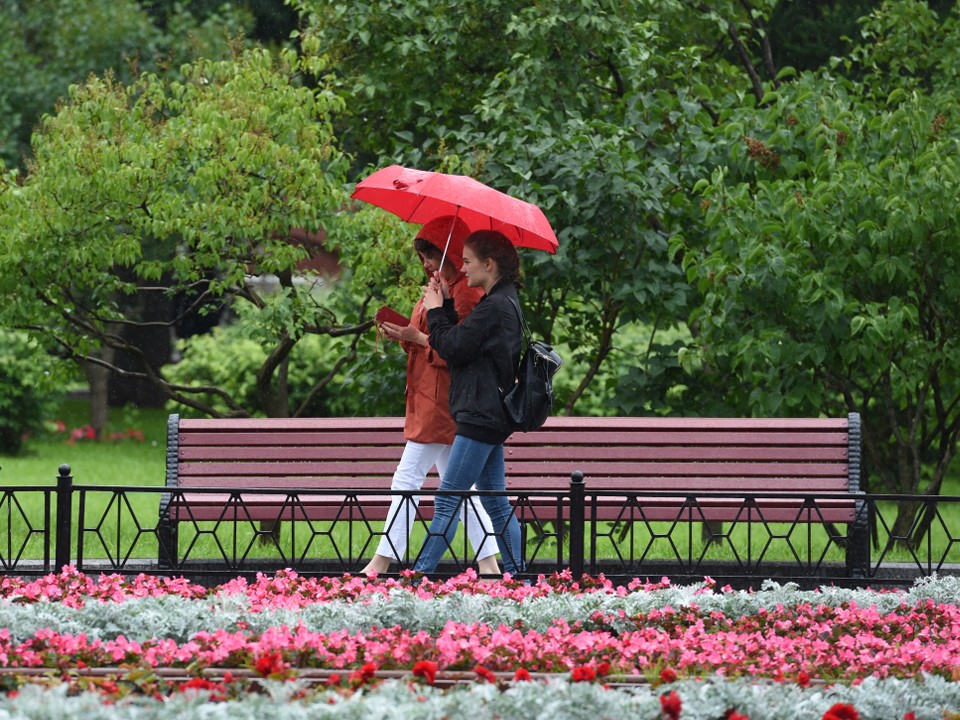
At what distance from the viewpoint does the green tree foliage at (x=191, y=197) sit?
820 cm

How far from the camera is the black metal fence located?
21.0 feet

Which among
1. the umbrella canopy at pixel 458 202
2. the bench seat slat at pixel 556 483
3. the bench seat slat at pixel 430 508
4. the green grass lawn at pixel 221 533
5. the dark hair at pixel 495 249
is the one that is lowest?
the green grass lawn at pixel 221 533

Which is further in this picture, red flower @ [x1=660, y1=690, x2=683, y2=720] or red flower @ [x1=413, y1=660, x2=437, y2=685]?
red flower @ [x1=413, y1=660, x2=437, y2=685]

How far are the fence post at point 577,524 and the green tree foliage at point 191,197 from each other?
256cm

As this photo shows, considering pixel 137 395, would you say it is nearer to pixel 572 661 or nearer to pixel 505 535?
pixel 505 535

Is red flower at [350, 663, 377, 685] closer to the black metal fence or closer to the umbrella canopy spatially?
the black metal fence

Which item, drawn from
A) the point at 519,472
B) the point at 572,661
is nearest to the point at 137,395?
the point at 519,472

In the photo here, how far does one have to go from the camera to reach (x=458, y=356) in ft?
20.9

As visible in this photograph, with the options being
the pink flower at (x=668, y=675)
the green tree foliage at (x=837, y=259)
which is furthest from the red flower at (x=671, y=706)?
the green tree foliage at (x=837, y=259)

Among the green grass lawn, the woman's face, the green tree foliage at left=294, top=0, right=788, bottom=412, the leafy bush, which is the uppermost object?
the green tree foliage at left=294, top=0, right=788, bottom=412

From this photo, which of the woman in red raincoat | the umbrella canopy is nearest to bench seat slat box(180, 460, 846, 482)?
the woman in red raincoat

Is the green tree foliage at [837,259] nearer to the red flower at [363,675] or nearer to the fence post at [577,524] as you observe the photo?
the fence post at [577,524]

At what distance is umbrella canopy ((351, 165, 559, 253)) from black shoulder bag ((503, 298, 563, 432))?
0.44m

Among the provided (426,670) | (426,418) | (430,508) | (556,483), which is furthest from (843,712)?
(556,483)
